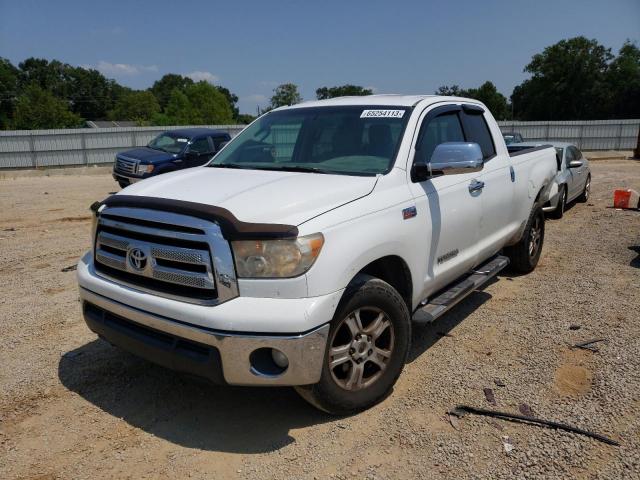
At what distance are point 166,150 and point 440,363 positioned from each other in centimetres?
1188

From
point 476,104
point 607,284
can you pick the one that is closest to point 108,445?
point 476,104

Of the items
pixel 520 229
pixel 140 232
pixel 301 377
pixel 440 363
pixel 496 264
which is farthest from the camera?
pixel 520 229

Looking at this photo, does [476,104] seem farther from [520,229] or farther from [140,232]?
[140,232]

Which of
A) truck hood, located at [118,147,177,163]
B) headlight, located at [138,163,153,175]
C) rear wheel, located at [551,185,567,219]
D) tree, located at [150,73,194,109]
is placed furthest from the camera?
tree, located at [150,73,194,109]

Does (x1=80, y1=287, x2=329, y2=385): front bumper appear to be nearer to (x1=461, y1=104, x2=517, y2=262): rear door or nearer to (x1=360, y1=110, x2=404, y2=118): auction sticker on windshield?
(x1=360, y1=110, x2=404, y2=118): auction sticker on windshield

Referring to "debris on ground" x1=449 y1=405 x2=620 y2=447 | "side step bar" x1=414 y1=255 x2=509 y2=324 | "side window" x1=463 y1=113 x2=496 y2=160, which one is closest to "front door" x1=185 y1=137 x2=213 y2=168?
"side window" x1=463 y1=113 x2=496 y2=160

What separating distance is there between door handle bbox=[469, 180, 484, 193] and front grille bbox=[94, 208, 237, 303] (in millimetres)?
2322

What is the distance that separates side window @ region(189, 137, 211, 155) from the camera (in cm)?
1402

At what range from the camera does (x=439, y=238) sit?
3689 millimetres

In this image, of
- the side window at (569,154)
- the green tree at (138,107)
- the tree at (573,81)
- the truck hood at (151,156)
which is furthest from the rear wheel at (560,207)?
the green tree at (138,107)

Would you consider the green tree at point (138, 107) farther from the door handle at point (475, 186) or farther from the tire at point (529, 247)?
the door handle at point (475, 186)

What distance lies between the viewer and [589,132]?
2892 centimetres

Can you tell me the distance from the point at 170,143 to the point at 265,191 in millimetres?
12143

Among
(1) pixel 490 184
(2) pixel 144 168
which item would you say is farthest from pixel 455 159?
(2) pixel 144 168
